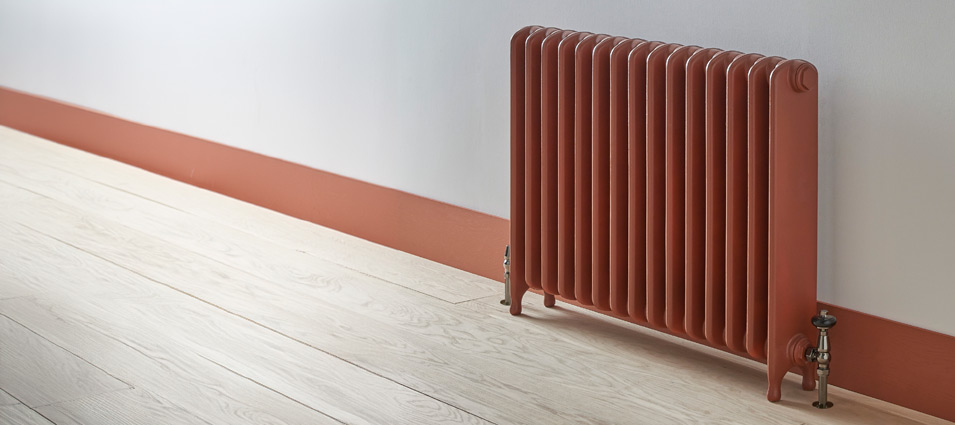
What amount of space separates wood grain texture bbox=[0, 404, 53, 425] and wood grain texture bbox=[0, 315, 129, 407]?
2cm

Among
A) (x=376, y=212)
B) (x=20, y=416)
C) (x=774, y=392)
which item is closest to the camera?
(x=20, y=416)

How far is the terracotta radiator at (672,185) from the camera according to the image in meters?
1.78

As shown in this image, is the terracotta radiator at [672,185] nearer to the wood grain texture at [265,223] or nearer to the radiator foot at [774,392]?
the radiator foot at [774,392]

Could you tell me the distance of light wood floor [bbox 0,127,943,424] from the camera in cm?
180

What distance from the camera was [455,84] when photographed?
104 inches

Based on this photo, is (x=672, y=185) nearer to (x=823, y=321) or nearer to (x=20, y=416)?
(x=823, y=321)

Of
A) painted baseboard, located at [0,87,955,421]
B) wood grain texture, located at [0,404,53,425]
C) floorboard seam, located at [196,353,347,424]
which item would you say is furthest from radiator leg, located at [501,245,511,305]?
wood grain texture, located at [0,404,53,425]

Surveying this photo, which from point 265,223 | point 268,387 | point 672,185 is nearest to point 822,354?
point 672,185

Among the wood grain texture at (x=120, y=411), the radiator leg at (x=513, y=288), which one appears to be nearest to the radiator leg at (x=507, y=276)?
the radiator leg at (x=513, y=288)

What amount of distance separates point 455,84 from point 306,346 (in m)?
0.86

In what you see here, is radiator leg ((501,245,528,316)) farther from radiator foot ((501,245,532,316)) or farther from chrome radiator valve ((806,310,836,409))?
chrome radiator valve ((806,310,836,409))

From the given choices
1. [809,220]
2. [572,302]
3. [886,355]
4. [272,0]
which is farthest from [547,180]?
[272,0]

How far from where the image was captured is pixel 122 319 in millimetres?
2238

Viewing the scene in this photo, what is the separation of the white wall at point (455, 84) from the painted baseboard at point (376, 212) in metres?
0.04
